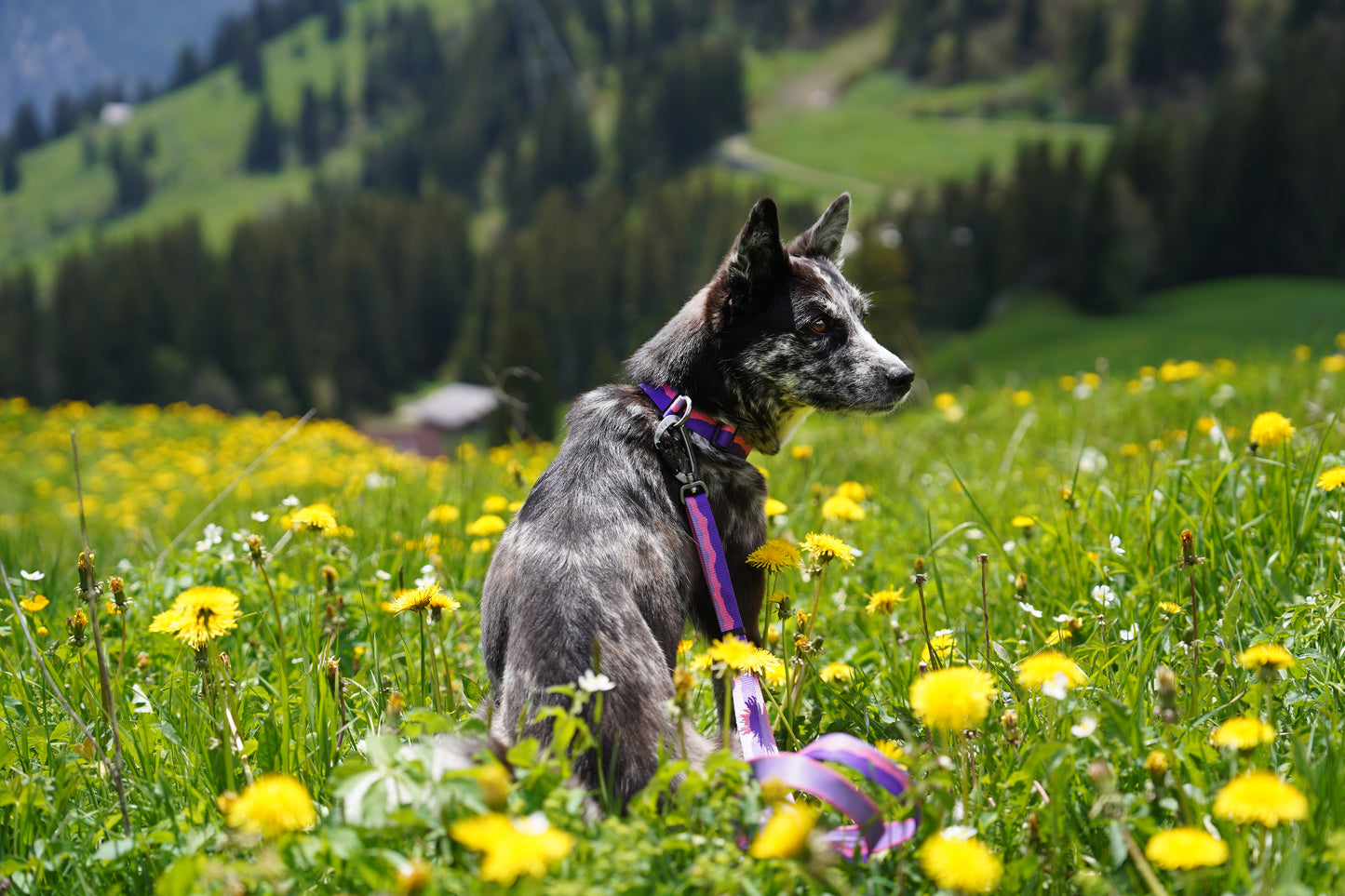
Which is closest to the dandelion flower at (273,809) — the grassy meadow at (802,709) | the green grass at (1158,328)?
the grassy meadow at (802,709)

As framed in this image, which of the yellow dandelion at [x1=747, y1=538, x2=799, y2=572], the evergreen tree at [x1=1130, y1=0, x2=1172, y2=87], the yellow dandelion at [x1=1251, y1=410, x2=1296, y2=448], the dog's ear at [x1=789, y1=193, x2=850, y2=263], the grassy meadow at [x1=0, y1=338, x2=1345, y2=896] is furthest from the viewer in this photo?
the evergreen tree at [x1=1130, y1=0, x2=1172, y2=87]

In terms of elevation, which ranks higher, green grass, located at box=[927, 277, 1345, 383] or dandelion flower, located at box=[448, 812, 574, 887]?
dandelion flower, located at box=[448, 812, 574, 887]

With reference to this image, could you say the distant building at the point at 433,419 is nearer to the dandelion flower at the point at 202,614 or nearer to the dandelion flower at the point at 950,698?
the dandelion flower at the point at 202,614

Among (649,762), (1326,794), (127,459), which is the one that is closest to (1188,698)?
(1326,794)

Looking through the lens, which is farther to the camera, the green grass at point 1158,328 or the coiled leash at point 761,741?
the green grass at point 1158,328

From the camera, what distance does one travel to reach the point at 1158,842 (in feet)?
5.52

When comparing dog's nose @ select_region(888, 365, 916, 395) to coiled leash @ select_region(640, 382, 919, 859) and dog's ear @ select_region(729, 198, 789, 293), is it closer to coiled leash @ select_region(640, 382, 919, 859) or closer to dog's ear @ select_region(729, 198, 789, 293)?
dog's ear @ select_region(729, 198, 789, 293)

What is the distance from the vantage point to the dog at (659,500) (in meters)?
2.43

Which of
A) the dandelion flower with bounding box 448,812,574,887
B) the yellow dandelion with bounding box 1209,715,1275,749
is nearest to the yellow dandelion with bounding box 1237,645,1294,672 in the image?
the yellow dandelion with bounding box 1209,715,1275,749

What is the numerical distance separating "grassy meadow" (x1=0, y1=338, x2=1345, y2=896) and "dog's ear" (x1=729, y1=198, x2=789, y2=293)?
1046mm

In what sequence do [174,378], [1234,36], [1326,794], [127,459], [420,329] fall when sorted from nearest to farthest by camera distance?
[1326,794], [127,459], [174,378], [420,329], [1234,36]

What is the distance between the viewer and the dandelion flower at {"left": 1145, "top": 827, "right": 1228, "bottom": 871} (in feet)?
5.23

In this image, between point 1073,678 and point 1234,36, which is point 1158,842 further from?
point 1234,36

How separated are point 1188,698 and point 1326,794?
0.62 metres
